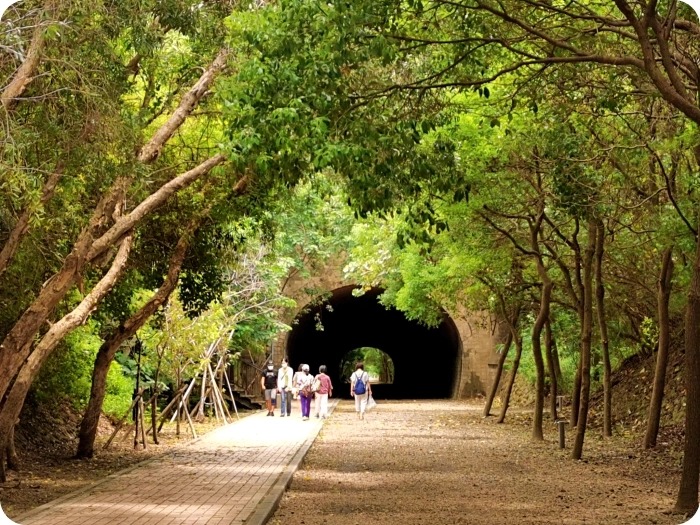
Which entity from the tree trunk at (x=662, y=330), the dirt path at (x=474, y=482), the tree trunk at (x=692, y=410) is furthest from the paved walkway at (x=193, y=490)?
the tree trunk at (x=662, y=330)

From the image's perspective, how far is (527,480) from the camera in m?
14.6

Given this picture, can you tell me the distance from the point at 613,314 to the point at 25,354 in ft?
57.2

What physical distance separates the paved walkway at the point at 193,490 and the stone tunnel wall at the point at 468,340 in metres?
18.2

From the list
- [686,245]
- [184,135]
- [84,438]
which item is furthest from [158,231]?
[686,245]

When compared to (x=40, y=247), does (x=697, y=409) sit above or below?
below

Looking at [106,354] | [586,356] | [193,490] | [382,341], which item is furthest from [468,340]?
[193,490]

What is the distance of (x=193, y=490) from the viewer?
1284 centimetres

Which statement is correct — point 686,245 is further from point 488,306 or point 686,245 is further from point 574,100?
point 488,306

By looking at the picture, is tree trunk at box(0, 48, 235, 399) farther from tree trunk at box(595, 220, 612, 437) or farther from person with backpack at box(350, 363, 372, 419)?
person with backpack at box(350, 363, 372, 419)

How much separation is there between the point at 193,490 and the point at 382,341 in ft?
154

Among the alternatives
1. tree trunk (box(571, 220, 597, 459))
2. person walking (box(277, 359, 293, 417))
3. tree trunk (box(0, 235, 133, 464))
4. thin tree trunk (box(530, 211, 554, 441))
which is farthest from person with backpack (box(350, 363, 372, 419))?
tree trunk (box(0, 235, 133, 464))

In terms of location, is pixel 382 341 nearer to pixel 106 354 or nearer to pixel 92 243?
pixel 106 354

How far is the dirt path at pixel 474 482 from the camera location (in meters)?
11.2

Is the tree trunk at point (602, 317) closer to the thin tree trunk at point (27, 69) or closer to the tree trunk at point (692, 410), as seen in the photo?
the tree trunk at point (692, 410)
